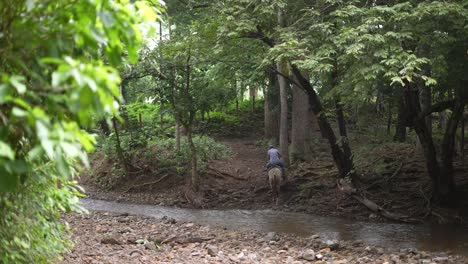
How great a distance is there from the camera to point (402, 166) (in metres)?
15.7

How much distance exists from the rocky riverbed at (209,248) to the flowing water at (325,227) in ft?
2.79

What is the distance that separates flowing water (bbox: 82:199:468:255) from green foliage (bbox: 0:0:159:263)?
28.3 feet

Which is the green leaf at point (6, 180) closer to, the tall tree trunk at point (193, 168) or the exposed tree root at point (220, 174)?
the tall tree trunk at point (193, 168)

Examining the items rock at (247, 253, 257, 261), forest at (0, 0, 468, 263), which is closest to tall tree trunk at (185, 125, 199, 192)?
forest at (0, 0, 468, 263)

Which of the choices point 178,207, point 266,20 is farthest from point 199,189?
point 266,20

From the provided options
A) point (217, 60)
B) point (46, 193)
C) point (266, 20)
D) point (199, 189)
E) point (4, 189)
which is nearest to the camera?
point (4, 189)

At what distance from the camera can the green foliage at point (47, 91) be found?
2.06 metres

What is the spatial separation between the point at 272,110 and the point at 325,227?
11464 mm

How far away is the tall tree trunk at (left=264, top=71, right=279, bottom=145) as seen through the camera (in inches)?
885

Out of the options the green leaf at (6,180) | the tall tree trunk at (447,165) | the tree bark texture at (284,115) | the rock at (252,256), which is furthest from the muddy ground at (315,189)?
the green leaf at (6,180)

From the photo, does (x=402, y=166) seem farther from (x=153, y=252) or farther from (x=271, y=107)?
(x=153, y=252)

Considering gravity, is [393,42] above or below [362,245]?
above

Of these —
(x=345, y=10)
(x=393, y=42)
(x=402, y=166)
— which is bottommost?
(x=402, y=166)

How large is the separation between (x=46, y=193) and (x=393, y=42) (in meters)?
6.84
